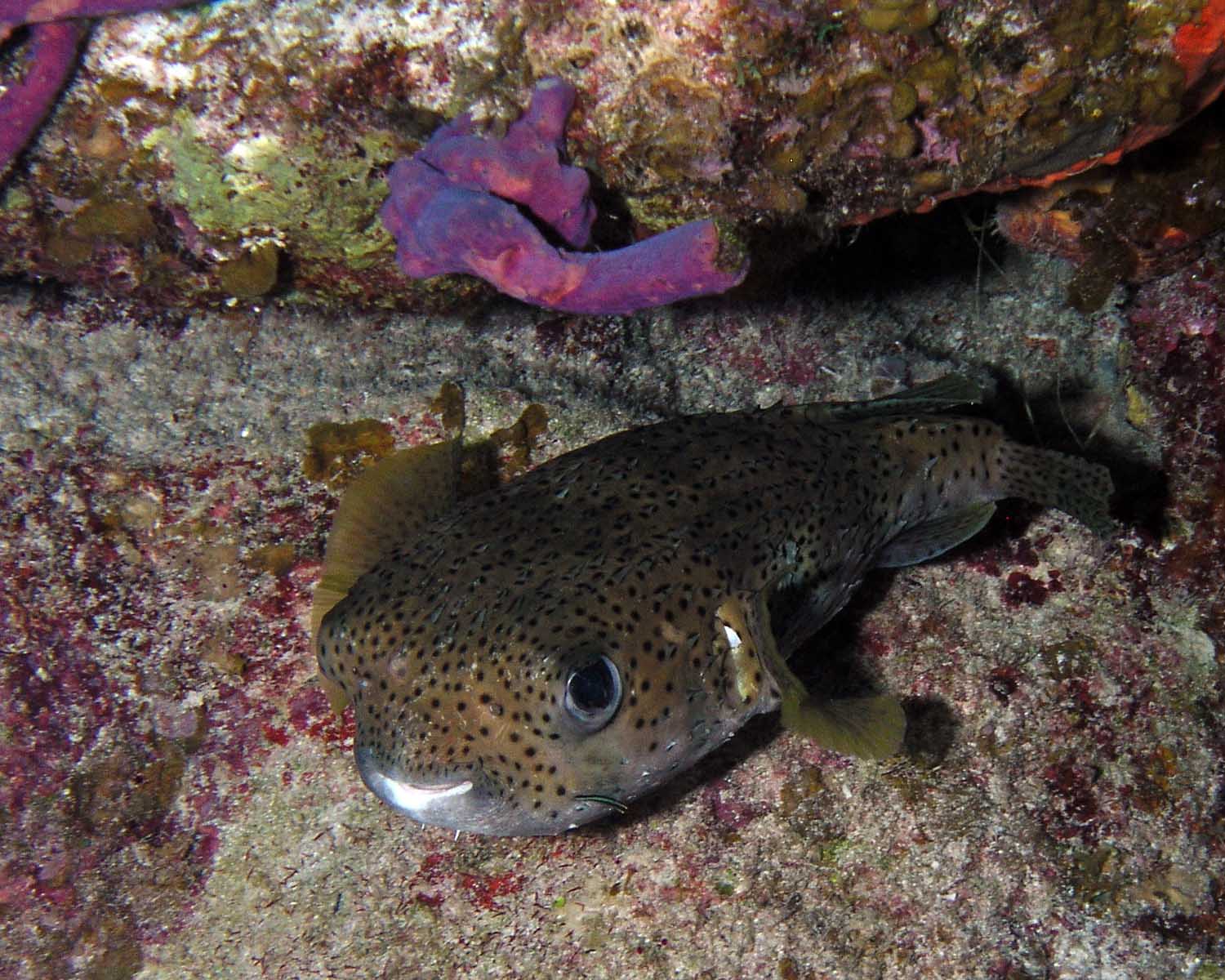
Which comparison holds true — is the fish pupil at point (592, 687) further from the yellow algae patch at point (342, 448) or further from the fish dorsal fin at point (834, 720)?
the yellow algae patch at point (342, 448)

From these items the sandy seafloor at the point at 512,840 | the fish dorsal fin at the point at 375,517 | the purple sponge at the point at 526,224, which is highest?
the purple sponge at the point at 526,224

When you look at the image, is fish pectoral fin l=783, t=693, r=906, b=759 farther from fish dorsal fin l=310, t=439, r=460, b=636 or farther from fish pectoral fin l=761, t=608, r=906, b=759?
fish dorsal fin l=310, t=439, r=460, b=636

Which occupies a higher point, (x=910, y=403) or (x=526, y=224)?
(x=526, y=224)

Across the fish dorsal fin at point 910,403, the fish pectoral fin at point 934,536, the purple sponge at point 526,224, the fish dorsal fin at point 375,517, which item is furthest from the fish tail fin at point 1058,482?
the fish dorsal fin at point 375,517

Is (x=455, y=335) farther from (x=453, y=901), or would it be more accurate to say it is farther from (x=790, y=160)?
(x=453, y=901)

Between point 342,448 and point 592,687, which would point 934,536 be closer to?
point 592,687

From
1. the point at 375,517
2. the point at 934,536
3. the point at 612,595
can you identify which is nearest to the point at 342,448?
the point at 375,517
